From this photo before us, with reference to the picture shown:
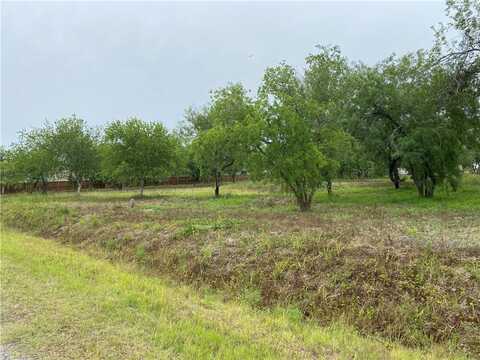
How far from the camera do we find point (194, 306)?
5270 millimetres

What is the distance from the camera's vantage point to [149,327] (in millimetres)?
4246

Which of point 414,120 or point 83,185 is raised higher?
point 414,120

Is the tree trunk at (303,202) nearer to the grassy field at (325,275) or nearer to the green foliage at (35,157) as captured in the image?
the grassy field at (325,275)

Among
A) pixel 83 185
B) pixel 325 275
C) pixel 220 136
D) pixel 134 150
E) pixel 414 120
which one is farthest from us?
pixel 83 185

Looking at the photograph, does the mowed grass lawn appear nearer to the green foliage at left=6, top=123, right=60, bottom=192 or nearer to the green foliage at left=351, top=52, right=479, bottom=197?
the green foliage at left=351, top=52, right=479, bottom=197

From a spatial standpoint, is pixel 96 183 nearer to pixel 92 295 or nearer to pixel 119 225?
pixel 119 225

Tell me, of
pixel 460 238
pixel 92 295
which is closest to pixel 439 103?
pixel 460 238

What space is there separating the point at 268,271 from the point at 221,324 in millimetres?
2184

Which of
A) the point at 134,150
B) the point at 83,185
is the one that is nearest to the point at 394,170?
the point at 134,150

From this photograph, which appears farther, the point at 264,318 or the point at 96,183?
the point at 96,183

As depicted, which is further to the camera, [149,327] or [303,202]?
[303,202]

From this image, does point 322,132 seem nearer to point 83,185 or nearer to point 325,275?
point 325,275

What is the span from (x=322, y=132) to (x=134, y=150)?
58.6 feet

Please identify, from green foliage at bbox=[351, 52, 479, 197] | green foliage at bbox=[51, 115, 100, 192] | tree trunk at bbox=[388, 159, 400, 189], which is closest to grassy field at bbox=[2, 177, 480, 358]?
green foliage at bbox=[351, 52, 479, 197]
